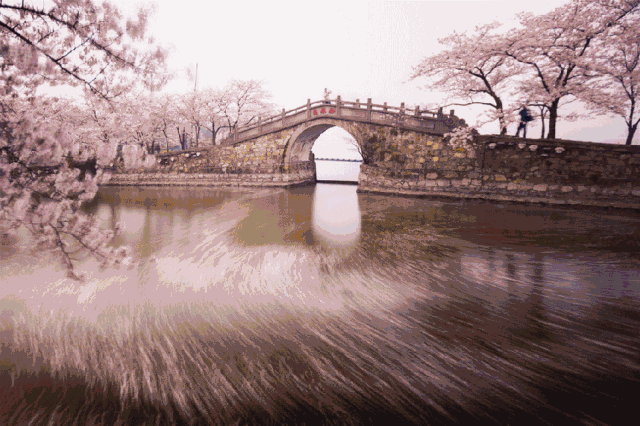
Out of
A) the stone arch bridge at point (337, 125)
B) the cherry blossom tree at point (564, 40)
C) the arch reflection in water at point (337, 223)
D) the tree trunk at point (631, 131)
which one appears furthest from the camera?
the stone arch bridge at point (337, 125)

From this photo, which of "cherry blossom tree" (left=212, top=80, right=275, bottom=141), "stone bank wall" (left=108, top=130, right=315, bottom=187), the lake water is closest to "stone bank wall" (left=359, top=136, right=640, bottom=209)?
the lake water

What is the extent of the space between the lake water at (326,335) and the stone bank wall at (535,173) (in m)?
5.62

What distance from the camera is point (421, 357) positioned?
238 cm

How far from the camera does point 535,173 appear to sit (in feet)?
34.2

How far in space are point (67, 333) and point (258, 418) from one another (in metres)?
2.44

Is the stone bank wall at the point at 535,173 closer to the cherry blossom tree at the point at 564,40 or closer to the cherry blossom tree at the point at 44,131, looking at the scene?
the cherry blossom tree at the point at 564,40

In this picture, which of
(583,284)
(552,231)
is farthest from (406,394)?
(552,231)

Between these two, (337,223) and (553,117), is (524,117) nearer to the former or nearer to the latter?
(553,117)

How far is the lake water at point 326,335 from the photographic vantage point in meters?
1.92

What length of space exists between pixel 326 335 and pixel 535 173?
11.8 meters

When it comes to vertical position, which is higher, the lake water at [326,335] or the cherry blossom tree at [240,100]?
the cherry blossom tree at [240,100]

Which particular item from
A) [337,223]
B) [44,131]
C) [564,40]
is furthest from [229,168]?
[564,40]

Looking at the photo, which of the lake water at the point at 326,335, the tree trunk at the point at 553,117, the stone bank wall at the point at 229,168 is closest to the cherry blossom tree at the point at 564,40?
the tree trunk at the point at 553,117

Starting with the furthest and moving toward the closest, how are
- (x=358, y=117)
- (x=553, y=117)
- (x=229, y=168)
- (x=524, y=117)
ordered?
1. (x=229, y=168)
2. (x=358, y=117)
3. (x=524, y=117)
4. (x=553, y=117)
